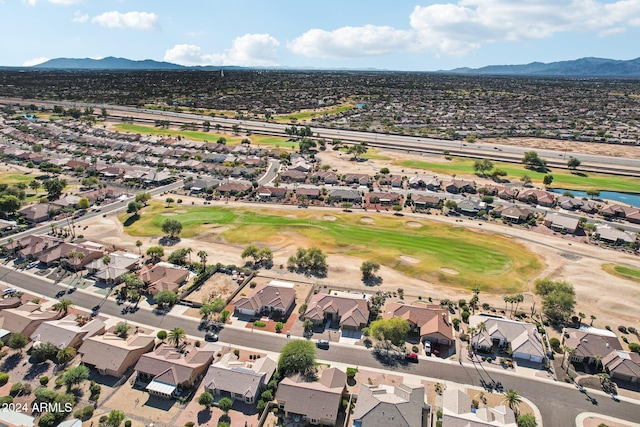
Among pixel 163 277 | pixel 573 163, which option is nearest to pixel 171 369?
pixel 163 277

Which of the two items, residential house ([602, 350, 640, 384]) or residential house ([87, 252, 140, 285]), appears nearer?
residential house ([602, 350, 640, 384])

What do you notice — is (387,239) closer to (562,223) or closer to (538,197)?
(562,223)

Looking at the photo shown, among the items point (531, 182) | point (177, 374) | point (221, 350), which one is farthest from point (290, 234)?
point (531, 182)

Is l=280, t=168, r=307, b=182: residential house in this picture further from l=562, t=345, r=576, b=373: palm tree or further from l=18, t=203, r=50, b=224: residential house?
l=562, t=345, r=576, b=373: palm tree

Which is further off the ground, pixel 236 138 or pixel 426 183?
pixel 236 138

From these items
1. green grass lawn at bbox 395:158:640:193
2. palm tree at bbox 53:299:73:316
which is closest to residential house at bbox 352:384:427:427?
palm tree at bbox 53:299:73:316

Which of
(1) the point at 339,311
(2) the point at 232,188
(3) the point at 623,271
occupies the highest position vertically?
(2) the point at 232,188

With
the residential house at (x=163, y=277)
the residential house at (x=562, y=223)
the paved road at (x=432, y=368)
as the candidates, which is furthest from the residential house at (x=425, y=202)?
the residential house at (x=163, y=277)

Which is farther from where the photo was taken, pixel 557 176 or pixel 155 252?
pixel 557 176
